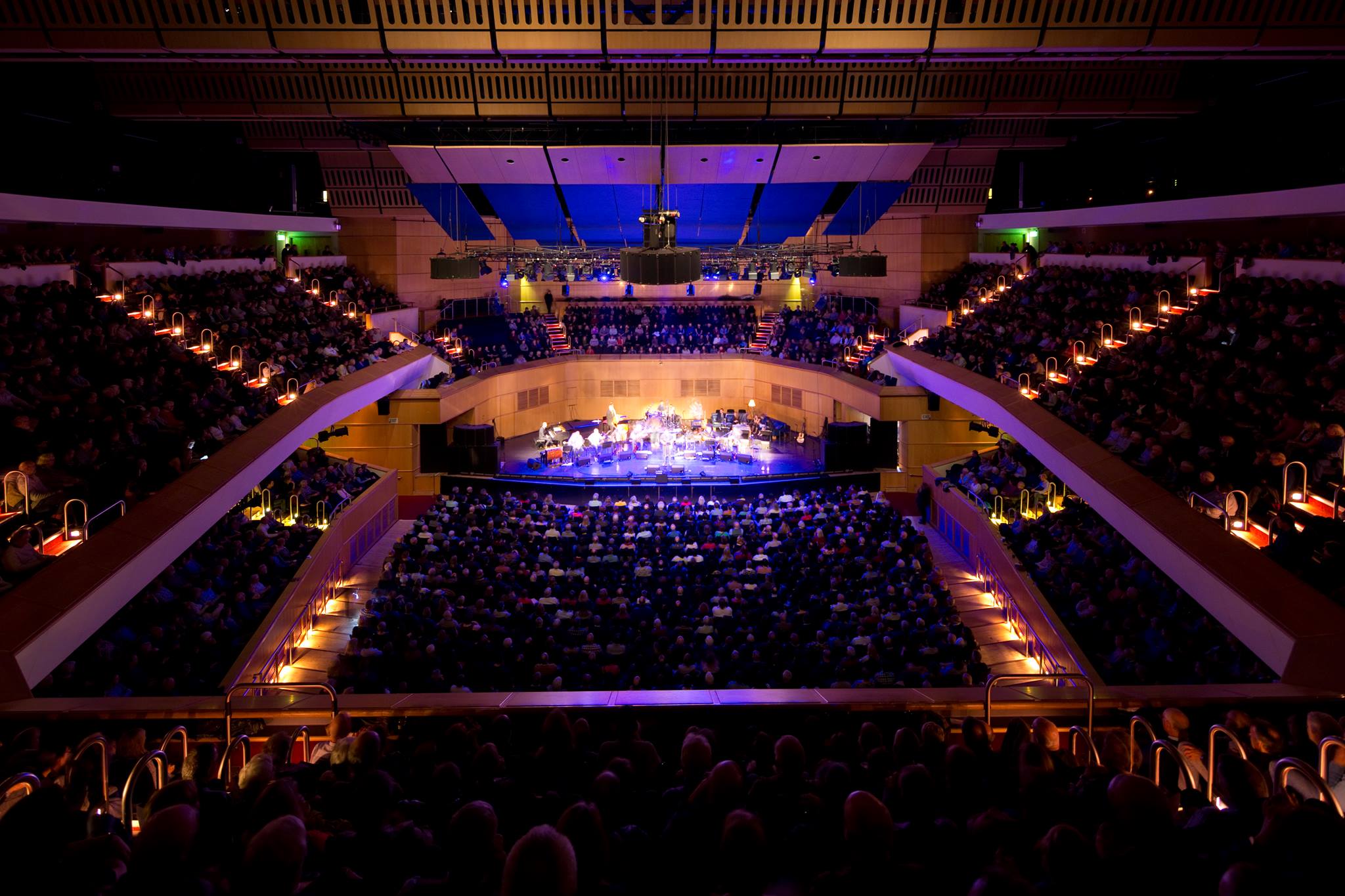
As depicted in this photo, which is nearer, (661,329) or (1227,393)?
(1227,393)

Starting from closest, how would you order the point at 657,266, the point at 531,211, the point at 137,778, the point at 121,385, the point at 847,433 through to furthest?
the point at 137,778 < the point at 657,266 < the point at 121,385 < the point at 847,433 < the point at 531,211

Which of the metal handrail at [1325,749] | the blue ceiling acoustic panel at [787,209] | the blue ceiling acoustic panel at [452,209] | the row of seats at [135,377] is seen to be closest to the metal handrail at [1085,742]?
the metal handrail at [1325,749]

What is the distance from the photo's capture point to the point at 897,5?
823 cm

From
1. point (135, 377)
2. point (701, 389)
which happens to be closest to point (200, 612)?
point (135, 377)

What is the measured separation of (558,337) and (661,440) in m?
6.21

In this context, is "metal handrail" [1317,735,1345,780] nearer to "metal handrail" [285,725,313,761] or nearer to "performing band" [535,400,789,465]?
"metal handrail" [285,725,313,761]

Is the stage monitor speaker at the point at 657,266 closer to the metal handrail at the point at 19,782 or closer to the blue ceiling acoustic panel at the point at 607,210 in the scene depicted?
the blue ceiling acoustic panel at the point at 607,210

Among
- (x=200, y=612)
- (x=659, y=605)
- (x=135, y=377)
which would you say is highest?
(x=135, y=377)

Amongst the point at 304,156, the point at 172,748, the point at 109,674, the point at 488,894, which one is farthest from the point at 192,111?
the point at 488,894

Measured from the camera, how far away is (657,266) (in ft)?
31.6

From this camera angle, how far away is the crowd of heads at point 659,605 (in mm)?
8383

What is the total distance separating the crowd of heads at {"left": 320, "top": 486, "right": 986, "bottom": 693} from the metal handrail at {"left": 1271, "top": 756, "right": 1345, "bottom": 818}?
389cm

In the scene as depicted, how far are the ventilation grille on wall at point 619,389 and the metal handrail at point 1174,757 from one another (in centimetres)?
2183

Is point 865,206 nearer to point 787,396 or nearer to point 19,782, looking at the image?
point 787,396
